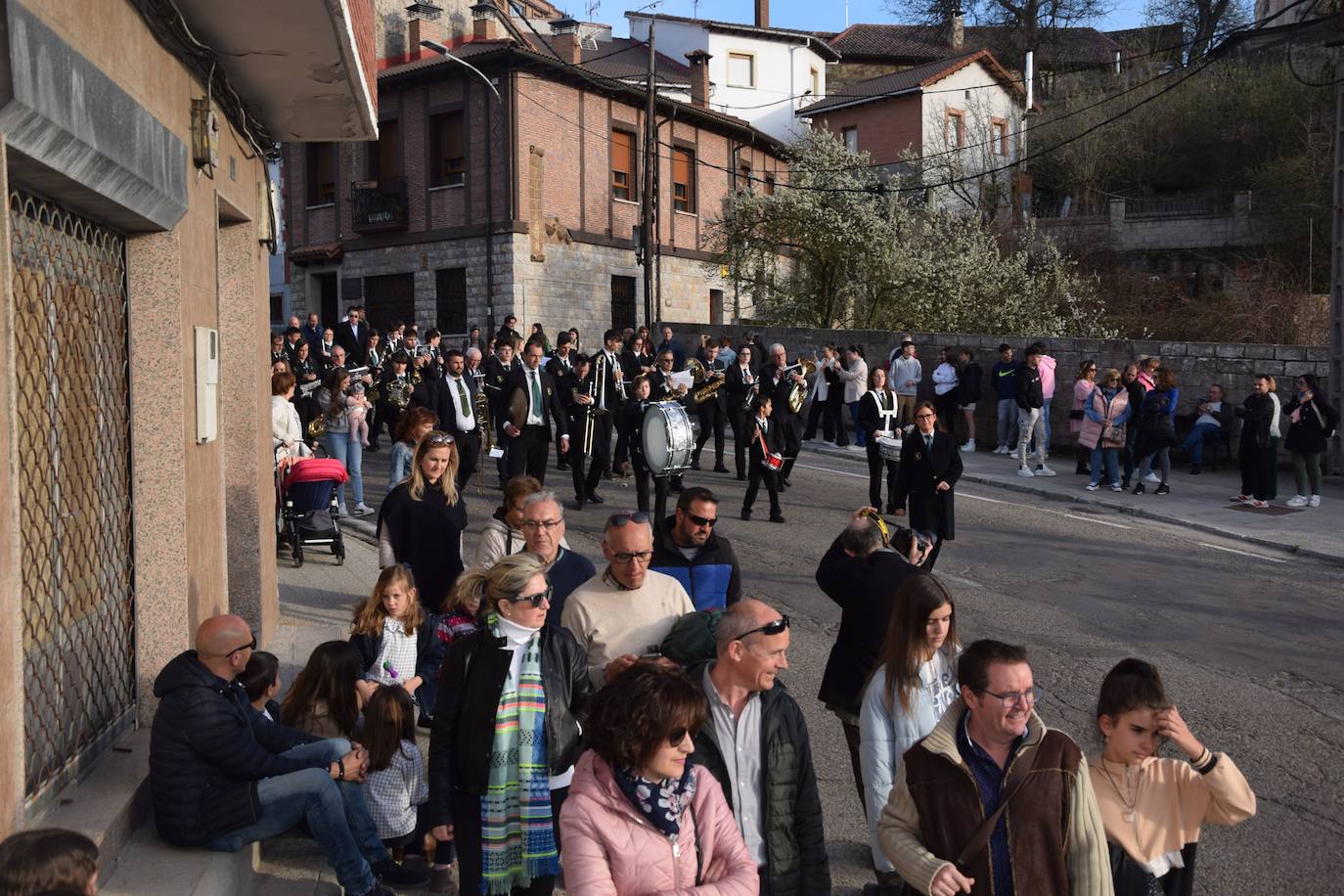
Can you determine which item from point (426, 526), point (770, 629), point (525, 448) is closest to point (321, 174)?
point (525, 448)

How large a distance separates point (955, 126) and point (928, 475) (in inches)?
1495

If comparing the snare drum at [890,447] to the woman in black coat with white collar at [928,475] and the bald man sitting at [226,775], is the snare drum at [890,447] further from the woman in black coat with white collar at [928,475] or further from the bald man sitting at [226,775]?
the bald man sitting at [226,775]

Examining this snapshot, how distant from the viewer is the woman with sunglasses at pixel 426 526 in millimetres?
6652

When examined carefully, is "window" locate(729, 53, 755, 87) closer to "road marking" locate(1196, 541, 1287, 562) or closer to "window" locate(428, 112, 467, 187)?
"window" locate(428, 112, 467, 187)

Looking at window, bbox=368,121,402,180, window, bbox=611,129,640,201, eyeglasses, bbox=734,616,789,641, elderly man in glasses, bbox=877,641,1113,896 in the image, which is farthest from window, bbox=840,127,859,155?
elderly man in glasses, bbox=877,641,1113,896

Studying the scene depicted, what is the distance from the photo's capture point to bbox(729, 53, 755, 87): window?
46584 mm

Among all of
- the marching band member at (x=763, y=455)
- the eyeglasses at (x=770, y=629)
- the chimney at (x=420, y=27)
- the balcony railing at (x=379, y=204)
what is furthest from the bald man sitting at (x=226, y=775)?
the chimney at (x=420, y=27)

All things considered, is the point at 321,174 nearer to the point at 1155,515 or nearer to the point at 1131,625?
the point at 1155,515

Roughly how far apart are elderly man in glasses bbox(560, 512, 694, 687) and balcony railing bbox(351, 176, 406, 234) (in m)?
29.0

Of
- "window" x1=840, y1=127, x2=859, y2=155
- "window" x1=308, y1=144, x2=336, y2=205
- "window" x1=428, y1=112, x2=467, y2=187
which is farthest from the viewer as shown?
"window" x1=840, y1=127, x2=859, y2=155

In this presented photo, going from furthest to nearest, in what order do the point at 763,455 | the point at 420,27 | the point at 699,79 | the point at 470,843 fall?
the point at 699,79 → the point at 420,27 → the point at 763,455 → the point at 470,843

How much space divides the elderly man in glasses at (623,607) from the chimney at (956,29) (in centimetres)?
5413

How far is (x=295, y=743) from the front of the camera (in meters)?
5.11

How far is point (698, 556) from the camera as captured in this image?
5434mm
